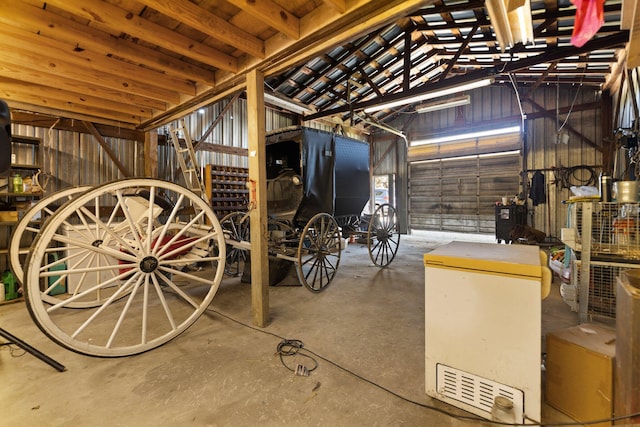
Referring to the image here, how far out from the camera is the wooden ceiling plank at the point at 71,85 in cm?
295

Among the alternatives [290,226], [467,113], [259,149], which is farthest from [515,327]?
[467,113]

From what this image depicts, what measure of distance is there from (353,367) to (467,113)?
9072mm

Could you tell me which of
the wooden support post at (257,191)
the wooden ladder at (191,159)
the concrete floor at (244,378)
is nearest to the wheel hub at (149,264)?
the concrete floor at (244,378)

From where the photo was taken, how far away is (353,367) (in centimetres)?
214

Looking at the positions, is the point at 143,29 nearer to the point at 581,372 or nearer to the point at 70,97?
the point at 70,97

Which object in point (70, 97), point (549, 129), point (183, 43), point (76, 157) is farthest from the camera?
point (549, 129)

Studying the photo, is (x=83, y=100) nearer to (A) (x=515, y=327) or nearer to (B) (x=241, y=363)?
(B) (x=241, y=363)

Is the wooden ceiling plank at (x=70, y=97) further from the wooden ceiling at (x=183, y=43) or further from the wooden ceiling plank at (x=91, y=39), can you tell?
the wooden ceiling plank at (x=91, y=39)

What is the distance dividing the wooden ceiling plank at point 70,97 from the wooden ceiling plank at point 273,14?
3.06m

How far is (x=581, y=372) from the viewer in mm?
1554

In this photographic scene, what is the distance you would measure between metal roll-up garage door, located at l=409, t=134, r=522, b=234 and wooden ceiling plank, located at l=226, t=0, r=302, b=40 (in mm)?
8023

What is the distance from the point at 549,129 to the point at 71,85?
1019 centimetres

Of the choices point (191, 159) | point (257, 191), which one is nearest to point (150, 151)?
point (191, 159)

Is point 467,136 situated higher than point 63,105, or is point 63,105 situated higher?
point 467,136
